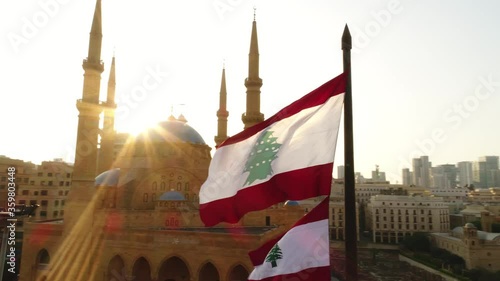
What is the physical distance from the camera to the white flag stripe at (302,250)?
5391 millimetres

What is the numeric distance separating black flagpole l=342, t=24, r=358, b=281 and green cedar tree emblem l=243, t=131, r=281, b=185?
122cm

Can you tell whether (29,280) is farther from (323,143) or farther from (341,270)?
(341,270)

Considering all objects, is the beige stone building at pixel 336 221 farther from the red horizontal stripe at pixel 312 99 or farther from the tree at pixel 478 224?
the red horizontal stripe at pixel 312 99

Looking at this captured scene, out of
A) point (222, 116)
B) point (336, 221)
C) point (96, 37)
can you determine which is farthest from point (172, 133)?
point (336, 221)

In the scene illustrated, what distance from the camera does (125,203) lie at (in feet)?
→ 96.8

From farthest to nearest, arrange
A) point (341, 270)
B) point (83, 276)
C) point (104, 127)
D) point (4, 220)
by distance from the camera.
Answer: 1. point (341, 270)
2. point (104, 127)
3. point (83, 276)
4. point (4, 220)

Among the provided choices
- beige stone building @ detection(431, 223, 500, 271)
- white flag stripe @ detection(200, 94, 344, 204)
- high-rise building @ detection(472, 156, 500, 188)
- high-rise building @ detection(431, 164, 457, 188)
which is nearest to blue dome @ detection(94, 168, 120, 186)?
white flag stripe @ detection(200, 94, 344, 204)

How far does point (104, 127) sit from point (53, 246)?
11801 mm

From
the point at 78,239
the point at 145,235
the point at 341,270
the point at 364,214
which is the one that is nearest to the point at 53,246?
the point at 78,239

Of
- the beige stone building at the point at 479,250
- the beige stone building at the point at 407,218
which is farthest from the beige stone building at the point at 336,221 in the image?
→ the beige stone building at the point at 479,250

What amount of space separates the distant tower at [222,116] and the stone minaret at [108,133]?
9.77 metres

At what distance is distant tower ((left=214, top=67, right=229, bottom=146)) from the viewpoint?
37250 millimetres

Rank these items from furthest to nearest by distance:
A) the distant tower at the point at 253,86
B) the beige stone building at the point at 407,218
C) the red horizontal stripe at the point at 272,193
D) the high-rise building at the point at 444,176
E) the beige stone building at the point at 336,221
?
1. the high-rise building at the point at 444,176
2. the beige stone building at the point at 336,221
3. the beige stone building at the point at 407,218
4. the distant tower at the point at 253,86
5. the red horizontal stripe at the point at 272,193

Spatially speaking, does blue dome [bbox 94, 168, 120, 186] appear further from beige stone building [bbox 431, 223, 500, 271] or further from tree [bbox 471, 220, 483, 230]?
tree [bbox 471, 220, 483, 230]
